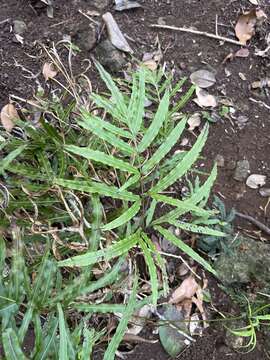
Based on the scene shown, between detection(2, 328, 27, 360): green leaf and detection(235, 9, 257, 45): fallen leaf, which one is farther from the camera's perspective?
detection(235, 9, 257, 45): fallen leaf

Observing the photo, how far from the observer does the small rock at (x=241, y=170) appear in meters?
2.35

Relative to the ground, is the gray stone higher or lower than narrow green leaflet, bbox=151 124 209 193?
lower

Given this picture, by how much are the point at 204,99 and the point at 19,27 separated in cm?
88

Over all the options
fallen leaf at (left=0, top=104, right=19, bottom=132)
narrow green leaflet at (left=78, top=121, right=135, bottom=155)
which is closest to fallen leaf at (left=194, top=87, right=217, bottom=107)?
fallen leaf at (left=0, top=104, right=19, bottom=132)

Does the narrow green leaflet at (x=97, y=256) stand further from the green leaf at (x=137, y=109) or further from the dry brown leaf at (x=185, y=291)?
the dry brown leaf at (x=185, y=291)

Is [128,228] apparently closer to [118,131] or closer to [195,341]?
[118,131]

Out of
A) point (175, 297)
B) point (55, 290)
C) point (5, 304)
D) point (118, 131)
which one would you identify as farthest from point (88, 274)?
point (175, 297)

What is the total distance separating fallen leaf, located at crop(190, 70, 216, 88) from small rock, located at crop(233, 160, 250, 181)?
1.34 ft

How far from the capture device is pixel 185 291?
207 cm

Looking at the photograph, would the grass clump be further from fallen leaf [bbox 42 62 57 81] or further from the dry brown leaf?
fallen leaf [bbox 42 62 57 81]

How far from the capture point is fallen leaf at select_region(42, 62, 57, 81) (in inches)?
92.5

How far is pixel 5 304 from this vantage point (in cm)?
152

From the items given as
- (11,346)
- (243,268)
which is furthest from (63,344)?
(243,268)

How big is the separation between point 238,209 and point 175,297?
1.55ft
